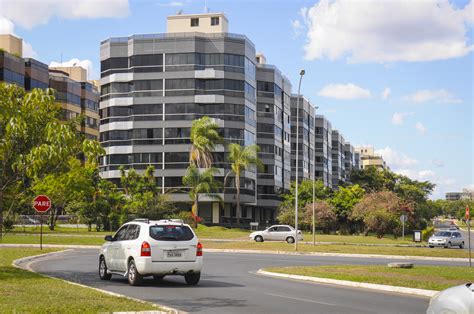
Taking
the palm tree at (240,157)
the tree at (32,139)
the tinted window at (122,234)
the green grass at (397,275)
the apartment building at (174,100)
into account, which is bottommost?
the green grass at (397,275)

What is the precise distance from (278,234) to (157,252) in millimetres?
36641

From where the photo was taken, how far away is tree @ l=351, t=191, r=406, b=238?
236 ft

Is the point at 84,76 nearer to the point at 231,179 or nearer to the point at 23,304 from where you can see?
the point at 231,179

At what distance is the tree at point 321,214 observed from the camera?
78000 mm

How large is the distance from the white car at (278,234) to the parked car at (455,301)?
45.4 meters

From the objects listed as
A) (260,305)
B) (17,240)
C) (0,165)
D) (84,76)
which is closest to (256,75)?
(84,76)

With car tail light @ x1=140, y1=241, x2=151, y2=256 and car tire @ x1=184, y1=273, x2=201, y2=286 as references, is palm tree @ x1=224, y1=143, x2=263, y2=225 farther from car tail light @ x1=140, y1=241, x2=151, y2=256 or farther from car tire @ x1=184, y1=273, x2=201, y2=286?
car tail light @ x1=140, y1=241, x2=151, y2=256

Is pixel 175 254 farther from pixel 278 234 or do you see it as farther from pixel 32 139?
pixel 278 234

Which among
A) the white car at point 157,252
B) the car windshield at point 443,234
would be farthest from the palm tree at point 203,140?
the white car at point 157,252

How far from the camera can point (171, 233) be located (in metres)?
19.2

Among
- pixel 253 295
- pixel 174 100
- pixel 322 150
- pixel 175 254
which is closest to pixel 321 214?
pixel 174 100

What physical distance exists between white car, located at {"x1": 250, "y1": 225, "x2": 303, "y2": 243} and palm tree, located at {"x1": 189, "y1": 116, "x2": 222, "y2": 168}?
18111 mm

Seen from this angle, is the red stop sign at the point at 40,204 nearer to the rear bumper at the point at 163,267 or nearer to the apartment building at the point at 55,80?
the rear bumper at the point at 163,267

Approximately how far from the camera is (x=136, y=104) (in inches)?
3329
